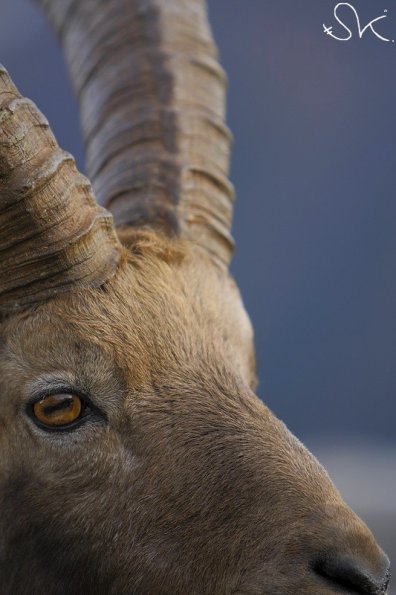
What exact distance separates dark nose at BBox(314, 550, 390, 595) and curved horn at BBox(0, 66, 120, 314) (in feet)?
4.50

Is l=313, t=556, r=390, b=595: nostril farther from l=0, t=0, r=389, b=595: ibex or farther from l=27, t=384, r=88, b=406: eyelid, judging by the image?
l=27, t=384, r=88, b=406: eyelid

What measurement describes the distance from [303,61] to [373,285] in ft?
8.35

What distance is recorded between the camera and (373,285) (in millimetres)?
11086

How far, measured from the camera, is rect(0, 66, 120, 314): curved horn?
3414 mm

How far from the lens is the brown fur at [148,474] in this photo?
3.18 metres

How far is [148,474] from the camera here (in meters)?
3.40

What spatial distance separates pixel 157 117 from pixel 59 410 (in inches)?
69.8

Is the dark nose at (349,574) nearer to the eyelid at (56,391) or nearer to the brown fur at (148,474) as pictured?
Answer: the brown fur at (148,474)

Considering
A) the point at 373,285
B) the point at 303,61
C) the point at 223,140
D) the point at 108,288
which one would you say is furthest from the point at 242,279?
the point at 108,288

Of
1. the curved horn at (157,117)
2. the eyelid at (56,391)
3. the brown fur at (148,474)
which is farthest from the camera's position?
the curved horn at (157,117)

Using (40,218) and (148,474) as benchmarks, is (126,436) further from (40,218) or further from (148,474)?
(40,218)

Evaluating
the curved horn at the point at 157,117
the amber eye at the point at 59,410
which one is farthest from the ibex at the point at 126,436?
the curved horn at the point at 157,117

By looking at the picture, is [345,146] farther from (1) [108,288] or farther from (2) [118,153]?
(1) [108,288]

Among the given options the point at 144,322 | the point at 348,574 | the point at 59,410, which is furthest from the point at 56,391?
the point at 348,574
